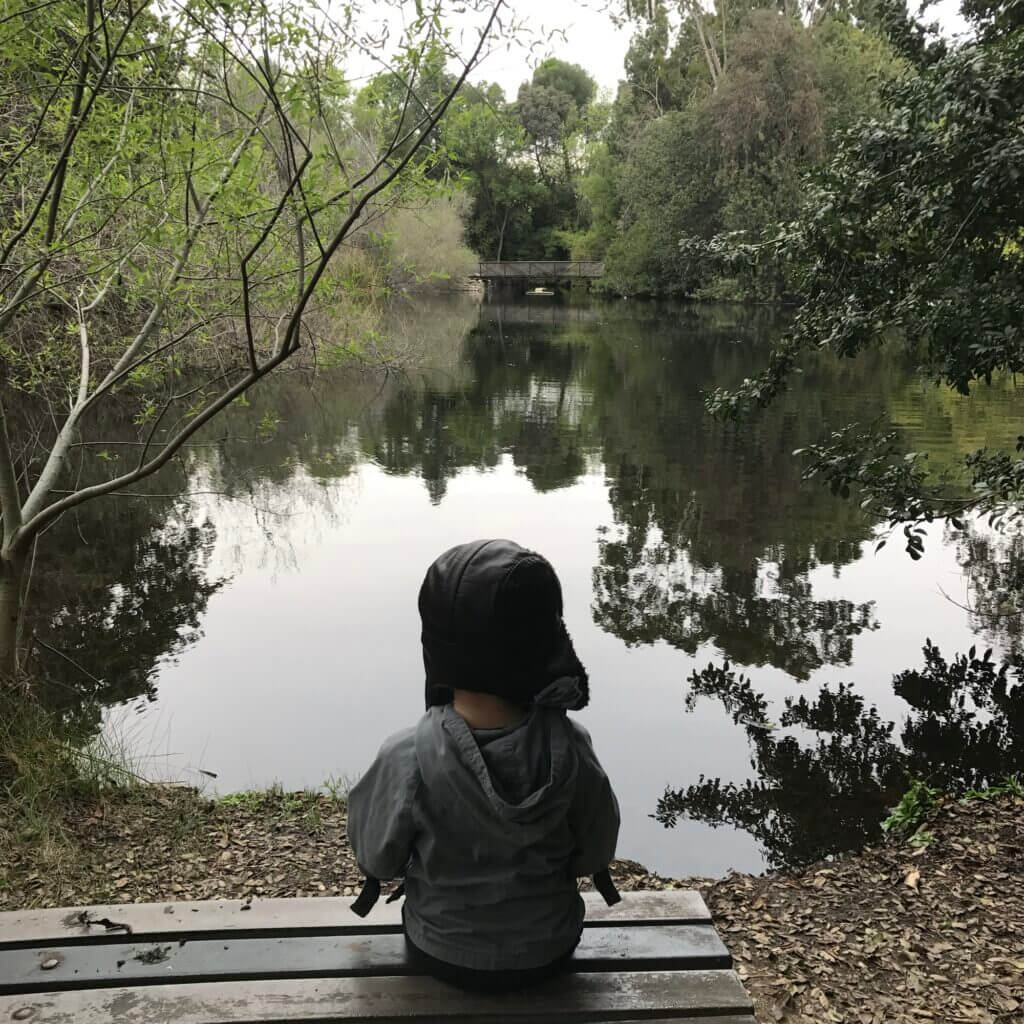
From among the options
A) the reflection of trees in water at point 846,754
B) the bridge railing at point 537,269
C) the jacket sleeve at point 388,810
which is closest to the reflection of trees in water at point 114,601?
the reflection of trees in water at point 846,754

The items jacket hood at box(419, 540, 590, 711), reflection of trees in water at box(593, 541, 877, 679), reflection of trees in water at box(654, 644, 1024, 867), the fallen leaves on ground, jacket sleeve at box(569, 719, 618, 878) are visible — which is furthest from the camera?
reflection of trees in water at box(593, 541, 877, 679)

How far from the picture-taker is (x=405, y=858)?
6.02 ft

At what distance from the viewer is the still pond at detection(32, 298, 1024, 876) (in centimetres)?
568

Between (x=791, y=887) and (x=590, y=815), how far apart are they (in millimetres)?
2844

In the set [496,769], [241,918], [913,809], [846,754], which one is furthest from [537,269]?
[496,769]

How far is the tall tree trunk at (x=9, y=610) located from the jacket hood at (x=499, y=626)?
140 inches

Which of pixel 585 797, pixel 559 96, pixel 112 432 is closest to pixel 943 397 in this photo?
pixel 112 432

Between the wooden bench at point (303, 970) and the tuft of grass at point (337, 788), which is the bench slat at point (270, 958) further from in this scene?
the tuft of grass at point (337, 788)

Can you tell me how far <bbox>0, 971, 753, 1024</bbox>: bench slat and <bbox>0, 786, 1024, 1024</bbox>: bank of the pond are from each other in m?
1.29

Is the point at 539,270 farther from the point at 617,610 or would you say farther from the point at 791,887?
the point at 791,887

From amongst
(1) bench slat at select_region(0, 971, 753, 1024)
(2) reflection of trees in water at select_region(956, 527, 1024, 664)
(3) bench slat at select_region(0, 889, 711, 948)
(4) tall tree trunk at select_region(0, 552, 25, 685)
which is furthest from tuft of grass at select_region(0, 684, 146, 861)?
(2) reflection of trees in water at select_region(956, 527, 1024, 664)

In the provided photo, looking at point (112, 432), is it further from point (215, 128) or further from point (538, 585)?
point (538, 585)

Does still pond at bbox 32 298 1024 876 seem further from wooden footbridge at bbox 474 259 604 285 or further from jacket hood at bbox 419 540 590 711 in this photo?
wooden footbridge at bbox 474 259 604 285

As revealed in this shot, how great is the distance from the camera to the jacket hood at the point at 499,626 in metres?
1.72
